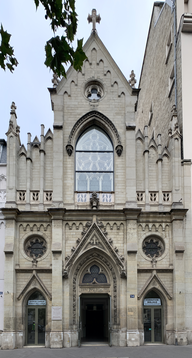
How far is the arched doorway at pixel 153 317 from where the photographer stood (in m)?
21.7

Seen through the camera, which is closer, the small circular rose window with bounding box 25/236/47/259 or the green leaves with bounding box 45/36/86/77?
the green leaves with bounding box 45/36/86/77

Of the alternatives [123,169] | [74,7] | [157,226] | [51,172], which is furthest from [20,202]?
[74,7]

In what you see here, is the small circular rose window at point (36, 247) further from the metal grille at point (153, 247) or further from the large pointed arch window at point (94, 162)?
the metal grille at point (153, 247)

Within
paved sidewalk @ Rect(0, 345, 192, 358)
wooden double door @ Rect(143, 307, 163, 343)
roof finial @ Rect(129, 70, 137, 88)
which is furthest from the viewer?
roof finial @ Rect(129, 70, 137, 88)

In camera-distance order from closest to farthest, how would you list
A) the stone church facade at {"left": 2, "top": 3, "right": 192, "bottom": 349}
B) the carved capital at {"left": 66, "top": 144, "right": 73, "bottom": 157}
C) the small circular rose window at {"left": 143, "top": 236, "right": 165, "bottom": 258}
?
the stone church facade at {"left": 2, "top": 3, "right": 192, "bottom": 349} → the small circular rose window at {"left": 143, "top": 236, "right": 165, "bottom": 258} → the carved capital at {"left": 66, "top": 144, "right": 73, "bottom": 157}

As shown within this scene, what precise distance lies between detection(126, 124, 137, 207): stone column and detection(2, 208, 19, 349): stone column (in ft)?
19.4

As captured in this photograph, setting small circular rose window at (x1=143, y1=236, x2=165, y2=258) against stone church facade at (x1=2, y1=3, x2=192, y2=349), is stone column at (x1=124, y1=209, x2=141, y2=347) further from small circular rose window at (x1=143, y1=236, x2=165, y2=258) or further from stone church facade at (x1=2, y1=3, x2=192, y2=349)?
small circular rose window at (x1=143, y1=236, x2=165, y2=258)

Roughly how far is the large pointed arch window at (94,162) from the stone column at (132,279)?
210cm

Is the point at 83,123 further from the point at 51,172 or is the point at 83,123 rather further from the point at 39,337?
the point at 39,337

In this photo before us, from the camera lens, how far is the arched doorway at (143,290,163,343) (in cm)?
2173

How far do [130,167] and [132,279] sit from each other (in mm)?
5872

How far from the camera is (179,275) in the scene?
21719mm

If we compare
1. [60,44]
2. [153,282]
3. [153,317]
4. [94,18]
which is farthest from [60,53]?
[94,18]

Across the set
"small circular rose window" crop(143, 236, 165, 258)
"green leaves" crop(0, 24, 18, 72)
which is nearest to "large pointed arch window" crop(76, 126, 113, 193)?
"small circular rose window" crop(143, 236, 165, 258)
